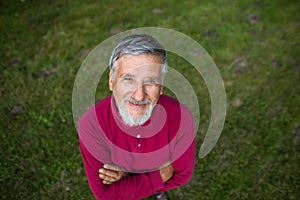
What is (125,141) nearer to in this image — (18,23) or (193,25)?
(193,25)

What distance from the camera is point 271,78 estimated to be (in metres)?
4.34

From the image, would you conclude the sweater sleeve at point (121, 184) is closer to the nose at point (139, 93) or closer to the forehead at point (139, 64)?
the nose at point (139, 93)

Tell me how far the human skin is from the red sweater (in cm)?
9

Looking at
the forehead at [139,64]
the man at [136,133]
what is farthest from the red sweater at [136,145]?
the forehead at [139,64]

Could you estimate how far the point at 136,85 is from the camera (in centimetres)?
198

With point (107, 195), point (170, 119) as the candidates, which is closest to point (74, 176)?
point (107, 195)

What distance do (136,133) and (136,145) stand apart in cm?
10

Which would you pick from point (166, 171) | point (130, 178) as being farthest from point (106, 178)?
point (166, 171)

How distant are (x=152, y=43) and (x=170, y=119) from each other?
0.58 meters

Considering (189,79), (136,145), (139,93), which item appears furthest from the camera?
(189,79)

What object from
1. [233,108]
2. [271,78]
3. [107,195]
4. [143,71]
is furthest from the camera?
[271,78]

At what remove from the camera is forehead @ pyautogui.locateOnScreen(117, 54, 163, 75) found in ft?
6.23

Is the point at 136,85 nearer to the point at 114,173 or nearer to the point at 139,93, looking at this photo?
the point at 139,93

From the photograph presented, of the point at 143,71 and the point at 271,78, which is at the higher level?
the point at 143,71
